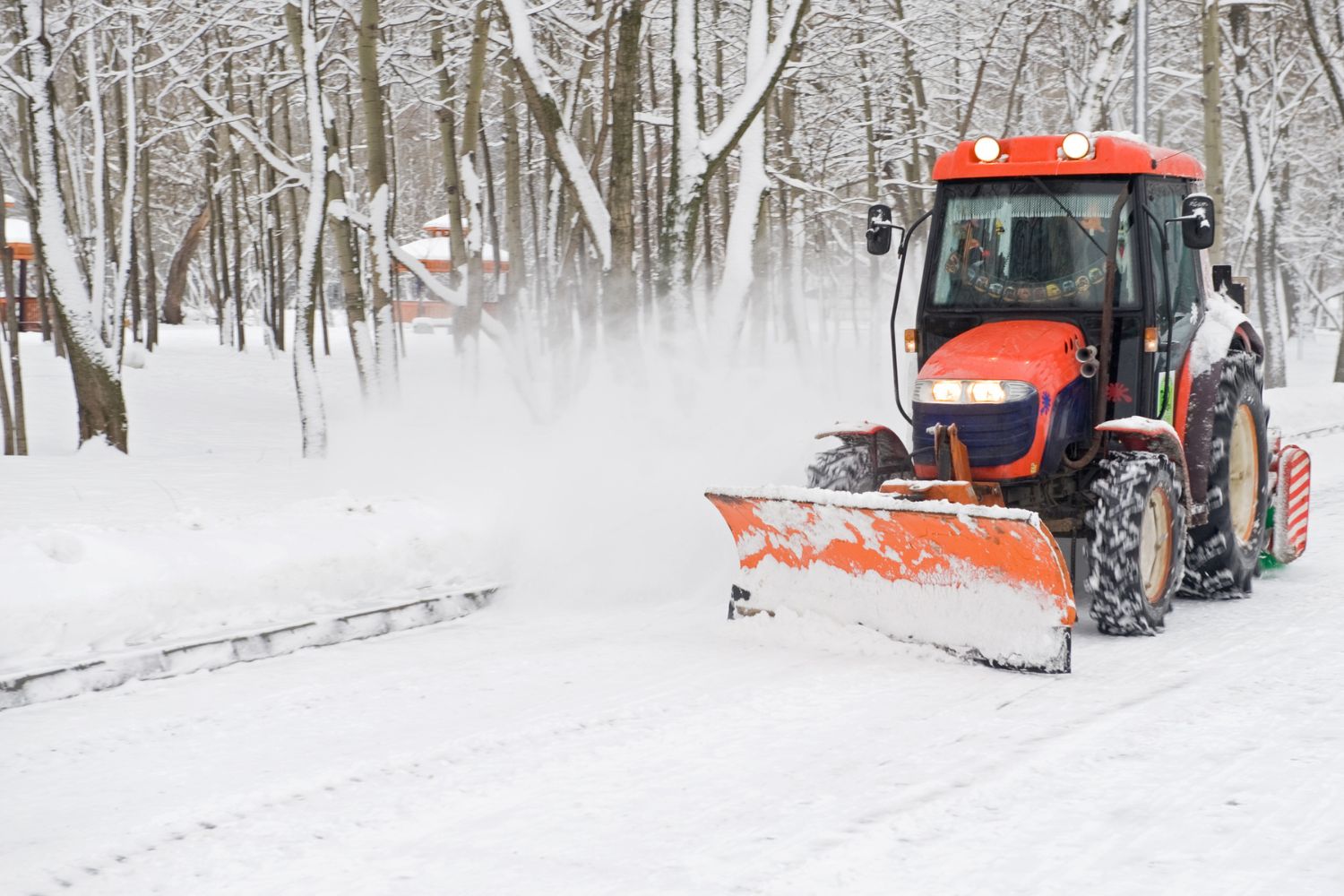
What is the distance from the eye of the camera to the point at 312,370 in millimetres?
14391

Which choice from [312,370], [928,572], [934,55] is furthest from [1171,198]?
[934,55]

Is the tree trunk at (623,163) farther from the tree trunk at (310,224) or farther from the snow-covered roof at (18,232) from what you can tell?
the snow-covered roof at (18,232)

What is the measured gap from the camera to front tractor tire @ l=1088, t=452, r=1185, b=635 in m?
6.34

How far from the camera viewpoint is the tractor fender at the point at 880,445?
748 centimetres

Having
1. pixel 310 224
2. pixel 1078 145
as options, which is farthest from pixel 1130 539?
pixel 310 224

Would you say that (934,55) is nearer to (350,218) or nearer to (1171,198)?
(350,218)

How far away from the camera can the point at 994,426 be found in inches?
257

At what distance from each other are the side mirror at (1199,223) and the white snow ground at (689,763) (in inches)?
72.0

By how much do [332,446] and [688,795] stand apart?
41.6 feet

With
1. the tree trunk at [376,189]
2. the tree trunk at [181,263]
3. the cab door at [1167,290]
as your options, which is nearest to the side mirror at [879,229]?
the cab door at [1167,290]

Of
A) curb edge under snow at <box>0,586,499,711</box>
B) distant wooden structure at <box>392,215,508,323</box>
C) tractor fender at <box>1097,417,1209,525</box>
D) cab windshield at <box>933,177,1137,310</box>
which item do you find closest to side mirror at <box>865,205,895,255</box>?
cab windshield at <box>933,177,1137,310</box>

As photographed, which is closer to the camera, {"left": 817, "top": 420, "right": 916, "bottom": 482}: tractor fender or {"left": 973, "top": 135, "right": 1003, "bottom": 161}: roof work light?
{"left": 973, "top": 135, "right": 1003, "bottom": 161}: roof work light

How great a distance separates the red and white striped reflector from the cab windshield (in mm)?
2032

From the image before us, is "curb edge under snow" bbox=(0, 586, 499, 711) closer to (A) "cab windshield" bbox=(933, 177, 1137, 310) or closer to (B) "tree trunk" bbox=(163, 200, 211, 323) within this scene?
(A) "cab windshield" bbox=(933, 177, 1137, 310)
